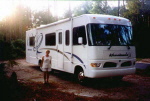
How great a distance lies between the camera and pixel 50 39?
11.6 meters

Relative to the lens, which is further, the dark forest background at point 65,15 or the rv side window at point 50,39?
the rv side window at point 50,39

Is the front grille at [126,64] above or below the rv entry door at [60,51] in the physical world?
below

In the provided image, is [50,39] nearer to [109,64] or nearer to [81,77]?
[81,77]

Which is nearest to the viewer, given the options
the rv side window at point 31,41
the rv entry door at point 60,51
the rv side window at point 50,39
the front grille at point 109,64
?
the front grille at point 109,64

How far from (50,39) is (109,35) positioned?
15.6 ft

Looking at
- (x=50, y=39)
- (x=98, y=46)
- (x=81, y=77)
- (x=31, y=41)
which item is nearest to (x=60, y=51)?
(x=50, y=39)

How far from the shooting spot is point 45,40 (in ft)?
40.5

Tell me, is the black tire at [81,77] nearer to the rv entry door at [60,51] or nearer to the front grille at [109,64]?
the front grille at [109,64]

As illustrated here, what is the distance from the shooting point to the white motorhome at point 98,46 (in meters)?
7.63

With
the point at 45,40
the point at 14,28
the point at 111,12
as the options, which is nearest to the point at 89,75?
the point at 45,40

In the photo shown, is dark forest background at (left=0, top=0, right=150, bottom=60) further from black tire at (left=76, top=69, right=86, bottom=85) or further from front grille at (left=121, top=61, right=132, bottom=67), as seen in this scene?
black tire at (left=76, top=69, right=86, bottom=85)

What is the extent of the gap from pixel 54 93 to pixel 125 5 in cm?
3618

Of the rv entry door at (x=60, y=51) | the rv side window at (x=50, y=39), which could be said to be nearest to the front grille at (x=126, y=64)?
the rv entry door at (x=60, y=51)

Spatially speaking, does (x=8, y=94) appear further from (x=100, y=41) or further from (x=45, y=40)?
(x=45, y=40)
